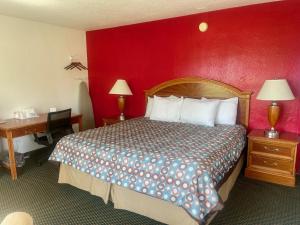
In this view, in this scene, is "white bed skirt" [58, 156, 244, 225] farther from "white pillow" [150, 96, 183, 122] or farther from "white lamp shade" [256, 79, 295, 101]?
"white pillow" [150, 96, 183, 122]

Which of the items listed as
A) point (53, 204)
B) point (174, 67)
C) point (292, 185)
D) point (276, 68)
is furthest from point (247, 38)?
point (53, 204)

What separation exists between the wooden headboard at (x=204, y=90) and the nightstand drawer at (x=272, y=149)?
46cm

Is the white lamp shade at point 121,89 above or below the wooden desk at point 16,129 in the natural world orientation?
above

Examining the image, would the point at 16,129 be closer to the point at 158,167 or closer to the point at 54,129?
Result: the point at 54,129

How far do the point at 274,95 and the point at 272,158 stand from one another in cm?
78

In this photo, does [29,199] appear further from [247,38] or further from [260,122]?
[247,38]

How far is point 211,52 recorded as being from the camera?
→ 3500 mm

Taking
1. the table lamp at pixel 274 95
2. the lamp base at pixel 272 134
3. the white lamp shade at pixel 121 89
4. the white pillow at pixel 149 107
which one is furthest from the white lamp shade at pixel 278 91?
the white lamp shade at pixel 121 89

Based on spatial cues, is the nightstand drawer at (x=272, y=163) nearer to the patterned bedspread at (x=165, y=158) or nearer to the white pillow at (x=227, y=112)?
the patterned bedspread at (x=165, y=158)

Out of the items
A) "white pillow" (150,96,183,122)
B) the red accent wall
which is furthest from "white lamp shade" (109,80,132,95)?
"white pillow" (150,96,183,122)

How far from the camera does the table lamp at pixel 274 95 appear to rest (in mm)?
2732

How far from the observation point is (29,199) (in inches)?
102

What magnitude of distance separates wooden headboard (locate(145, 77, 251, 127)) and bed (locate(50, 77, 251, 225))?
313mm

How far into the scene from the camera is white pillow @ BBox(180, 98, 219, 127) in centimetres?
318
